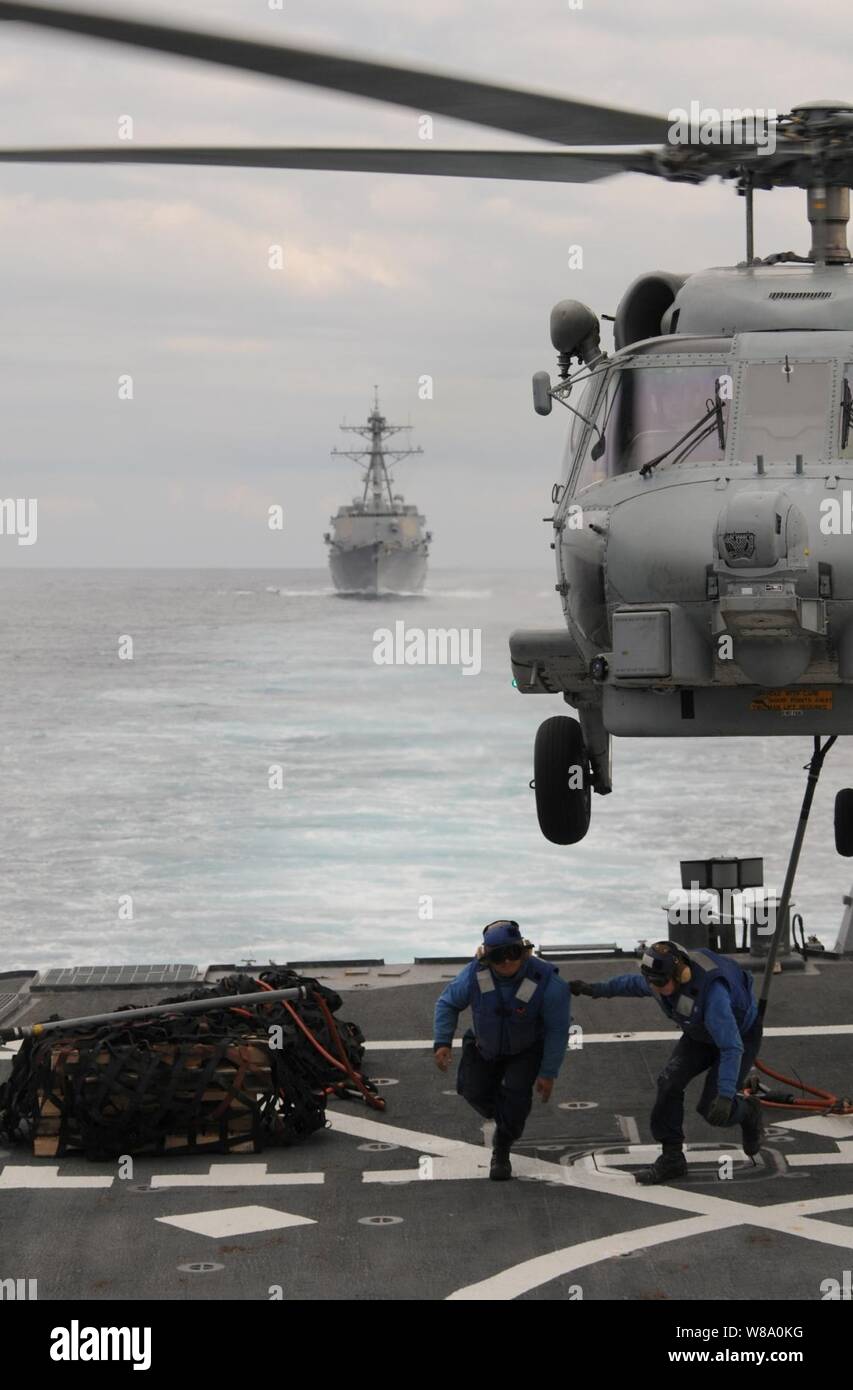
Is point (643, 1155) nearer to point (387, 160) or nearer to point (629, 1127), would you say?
point (629, 1127)

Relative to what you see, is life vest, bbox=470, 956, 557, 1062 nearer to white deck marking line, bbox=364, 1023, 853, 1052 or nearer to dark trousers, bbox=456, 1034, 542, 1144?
dark trousers, bbox=456, 1034, 542, 1144

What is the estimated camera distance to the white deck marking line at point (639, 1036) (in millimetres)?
13133

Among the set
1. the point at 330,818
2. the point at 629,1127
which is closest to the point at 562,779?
the point at 629,1127

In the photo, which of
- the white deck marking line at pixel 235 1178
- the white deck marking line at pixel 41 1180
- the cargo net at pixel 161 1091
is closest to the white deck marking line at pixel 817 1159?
the white deck marking line at pixel 235 1178

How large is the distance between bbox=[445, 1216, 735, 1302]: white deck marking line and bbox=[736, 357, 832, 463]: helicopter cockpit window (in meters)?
3.92

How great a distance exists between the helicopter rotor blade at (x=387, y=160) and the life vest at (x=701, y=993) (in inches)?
162

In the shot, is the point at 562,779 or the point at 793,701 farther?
the point at 562,779

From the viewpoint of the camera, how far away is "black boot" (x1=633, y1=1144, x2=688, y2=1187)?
32.2 ft

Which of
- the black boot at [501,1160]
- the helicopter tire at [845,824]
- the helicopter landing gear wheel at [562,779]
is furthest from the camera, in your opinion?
Result: the helicopter tire at [845,824]

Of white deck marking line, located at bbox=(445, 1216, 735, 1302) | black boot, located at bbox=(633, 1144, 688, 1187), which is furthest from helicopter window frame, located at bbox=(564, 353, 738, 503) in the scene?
white deck marking line, located at bbox=(445, 1216, 735, 1302)

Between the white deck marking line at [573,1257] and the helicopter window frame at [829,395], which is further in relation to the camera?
the helicopter window frame at [829,395]

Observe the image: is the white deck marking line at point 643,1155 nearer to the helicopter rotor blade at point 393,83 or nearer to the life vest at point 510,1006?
the life vest at point 510,1006

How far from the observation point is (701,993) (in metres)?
9.62

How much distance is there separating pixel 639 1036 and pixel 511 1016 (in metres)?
3.85
